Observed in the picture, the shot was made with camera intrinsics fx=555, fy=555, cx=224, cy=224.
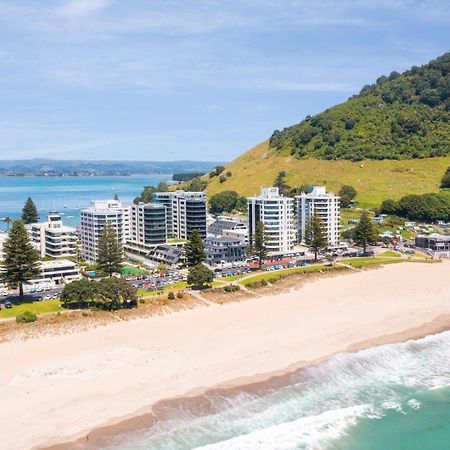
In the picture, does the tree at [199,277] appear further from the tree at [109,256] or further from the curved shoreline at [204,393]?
the curved shoreline at [204,393]

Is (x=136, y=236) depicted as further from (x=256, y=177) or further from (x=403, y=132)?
(x=403, y=132)

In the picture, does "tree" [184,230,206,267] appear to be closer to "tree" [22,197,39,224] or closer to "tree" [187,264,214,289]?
"tree" [187,264,214,289]

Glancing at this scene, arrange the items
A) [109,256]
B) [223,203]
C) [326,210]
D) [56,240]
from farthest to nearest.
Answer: [223,203], [326,210], [56,240], [109,256]

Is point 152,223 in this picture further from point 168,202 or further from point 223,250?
point 223,250

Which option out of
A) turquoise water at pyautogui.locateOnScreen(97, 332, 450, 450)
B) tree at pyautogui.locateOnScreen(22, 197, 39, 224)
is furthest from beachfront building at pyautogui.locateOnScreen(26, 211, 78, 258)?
turquoise water at pyautogui.locateOnScreen(97, 332, 450, 450)

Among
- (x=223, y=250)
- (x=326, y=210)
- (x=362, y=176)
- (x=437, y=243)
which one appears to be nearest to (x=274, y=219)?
(x=223, y=250)

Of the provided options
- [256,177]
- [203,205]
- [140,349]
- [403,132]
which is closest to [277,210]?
[203,205]
